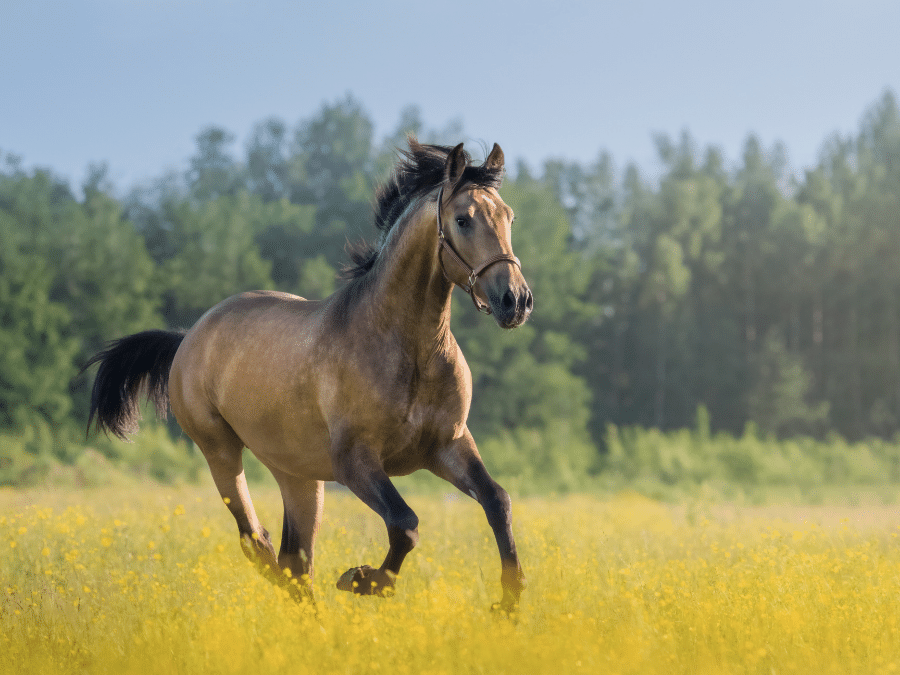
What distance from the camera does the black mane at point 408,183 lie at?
4.69 metres

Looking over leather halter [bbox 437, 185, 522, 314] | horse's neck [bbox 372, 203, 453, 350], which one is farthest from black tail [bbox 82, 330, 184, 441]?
leather halter [bbox 437, 185, 522, 314]

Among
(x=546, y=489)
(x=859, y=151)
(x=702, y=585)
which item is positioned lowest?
(x=546, y=489)

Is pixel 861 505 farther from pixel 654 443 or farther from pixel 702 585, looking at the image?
pixel 702 585

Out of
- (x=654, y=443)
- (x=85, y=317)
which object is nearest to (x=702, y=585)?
(x=654, y=443)

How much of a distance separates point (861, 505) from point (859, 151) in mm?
35561

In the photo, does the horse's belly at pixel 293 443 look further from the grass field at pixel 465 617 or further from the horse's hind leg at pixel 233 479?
the grass field at pixel 465 617

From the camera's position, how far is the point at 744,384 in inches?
1702

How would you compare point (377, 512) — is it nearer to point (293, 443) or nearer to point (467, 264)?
point (293, 443)

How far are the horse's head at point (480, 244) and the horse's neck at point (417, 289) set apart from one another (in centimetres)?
15

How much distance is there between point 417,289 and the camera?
4688mm

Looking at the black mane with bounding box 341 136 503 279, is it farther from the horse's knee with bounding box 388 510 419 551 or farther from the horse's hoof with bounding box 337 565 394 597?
the horse's hoof with bounding box 337 565 394 597

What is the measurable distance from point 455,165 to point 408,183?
59 centimetres

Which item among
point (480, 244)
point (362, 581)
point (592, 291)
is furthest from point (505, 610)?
point (592, 291)

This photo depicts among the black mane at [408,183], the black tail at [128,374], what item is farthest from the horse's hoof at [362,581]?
the black tail at [128,374]
